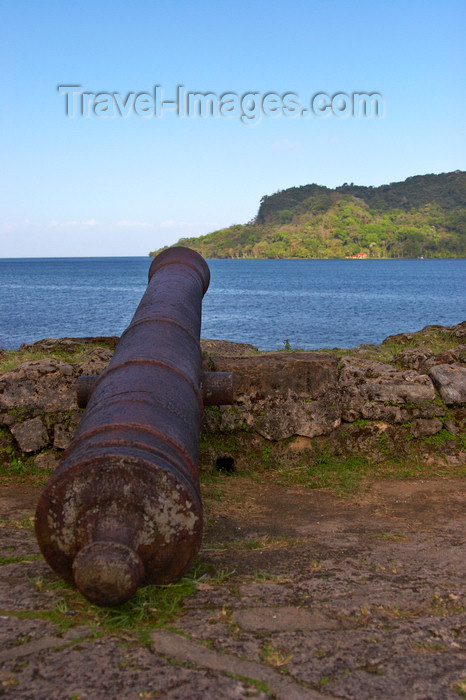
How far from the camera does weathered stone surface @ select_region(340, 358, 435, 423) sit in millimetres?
5578

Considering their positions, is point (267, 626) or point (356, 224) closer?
point (267, 626)

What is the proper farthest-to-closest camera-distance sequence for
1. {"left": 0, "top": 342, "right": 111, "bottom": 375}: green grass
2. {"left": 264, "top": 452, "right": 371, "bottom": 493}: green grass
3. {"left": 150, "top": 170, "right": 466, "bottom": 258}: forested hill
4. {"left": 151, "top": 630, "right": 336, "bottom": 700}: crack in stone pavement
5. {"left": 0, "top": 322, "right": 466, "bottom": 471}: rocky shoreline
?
{"left": 150, "top": 170, "right": 466, "bottom": 258}: forested hill
{"left": 0, "top": 342, "right": 111, "bottom": 375}: green grass
{"left": 0, "top": 322, "right": 466, "bottom": 471}: rocky shoreline
{"left": 264, "top": 452, "right": 371, "bottom": 493}: green grass
{"left": 151, "top": 630, "right": 336, "bottom": 700}: crack in stone pavement

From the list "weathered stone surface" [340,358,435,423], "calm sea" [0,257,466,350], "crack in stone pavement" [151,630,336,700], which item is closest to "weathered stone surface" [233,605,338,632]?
"crack in stone pavement" [151,630,336,700]

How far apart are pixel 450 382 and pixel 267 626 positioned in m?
3.78

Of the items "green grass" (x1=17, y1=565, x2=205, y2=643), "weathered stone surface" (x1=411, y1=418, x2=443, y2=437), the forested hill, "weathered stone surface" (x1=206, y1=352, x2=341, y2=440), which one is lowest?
"green grass" (x1=17, y1=565, x2=205, y2=643)

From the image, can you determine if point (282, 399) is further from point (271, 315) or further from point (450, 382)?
point (271, 315)

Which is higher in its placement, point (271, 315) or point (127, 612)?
point (127, 612)

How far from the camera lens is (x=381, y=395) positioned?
5621 mm

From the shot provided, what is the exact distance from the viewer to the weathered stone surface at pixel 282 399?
18.1ft

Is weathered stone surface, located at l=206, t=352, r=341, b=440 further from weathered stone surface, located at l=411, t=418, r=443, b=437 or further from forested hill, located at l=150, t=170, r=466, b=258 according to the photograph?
forested hill, located at l=150, t=170, r=466, b=258

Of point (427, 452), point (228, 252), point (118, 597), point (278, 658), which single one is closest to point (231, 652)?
point (278, 658)

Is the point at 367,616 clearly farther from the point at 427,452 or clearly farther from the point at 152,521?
the point at 427,452

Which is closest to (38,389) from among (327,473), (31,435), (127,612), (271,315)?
(31,435)

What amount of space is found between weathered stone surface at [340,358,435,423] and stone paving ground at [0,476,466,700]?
169 cm
